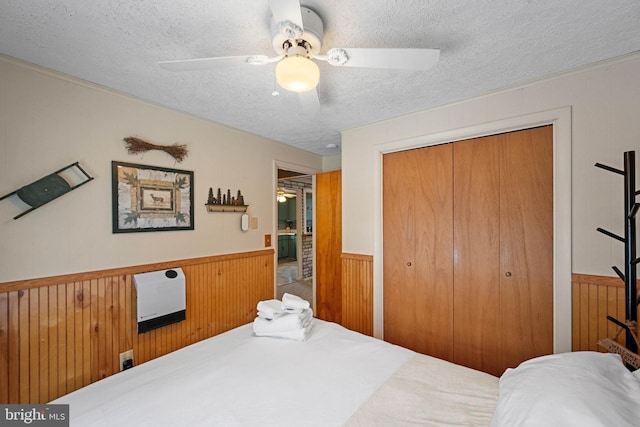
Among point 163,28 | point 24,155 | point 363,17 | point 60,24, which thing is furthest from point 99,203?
point 363,17

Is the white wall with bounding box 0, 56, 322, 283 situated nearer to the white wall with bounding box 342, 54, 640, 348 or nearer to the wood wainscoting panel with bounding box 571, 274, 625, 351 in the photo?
the white wall with bounding box 342, 54, 640, 348

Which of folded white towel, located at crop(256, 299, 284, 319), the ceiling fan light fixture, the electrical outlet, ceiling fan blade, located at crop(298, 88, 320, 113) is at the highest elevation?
ceiling fan blade, located at crop(298, 88, 320, 113)

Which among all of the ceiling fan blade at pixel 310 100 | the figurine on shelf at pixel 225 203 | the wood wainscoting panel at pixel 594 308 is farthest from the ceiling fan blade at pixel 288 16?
the wood wainscoting panel at pixel 594 308

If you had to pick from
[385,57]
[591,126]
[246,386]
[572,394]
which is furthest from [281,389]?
[591,126]

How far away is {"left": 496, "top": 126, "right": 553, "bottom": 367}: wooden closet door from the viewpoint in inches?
72.7

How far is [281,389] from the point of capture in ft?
3.99

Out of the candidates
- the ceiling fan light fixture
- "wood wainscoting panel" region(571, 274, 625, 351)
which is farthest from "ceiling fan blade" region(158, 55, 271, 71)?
"wood wainscoting panel" region(571, 274, 625, 351)

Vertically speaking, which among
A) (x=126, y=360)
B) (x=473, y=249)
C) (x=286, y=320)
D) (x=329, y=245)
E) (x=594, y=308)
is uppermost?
(x=473, y=249)

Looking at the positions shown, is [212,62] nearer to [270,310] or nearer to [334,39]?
[334,39]

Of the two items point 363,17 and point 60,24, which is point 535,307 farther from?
point 60,24

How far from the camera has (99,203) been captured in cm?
186

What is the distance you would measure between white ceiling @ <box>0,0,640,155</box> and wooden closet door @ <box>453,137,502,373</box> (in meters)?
0.54

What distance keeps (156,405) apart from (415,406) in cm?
108

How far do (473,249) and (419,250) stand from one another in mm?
428
